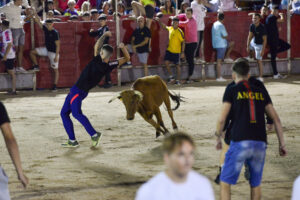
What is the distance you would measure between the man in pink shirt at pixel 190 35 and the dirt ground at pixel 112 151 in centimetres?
225

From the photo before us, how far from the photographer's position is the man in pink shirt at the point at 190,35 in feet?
60.8

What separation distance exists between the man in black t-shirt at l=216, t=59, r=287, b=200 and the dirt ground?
1328 millimetres

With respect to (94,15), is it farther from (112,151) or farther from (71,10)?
(112,151)

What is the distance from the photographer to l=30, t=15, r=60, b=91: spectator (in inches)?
683

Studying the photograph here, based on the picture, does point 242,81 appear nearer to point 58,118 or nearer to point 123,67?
point 58,118

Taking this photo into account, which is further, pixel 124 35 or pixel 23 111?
pixel 124 35

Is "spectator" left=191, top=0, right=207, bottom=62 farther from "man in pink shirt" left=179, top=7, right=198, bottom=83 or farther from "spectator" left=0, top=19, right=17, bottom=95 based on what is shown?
"spectator" left=0, top=19, right=17, bottom=95

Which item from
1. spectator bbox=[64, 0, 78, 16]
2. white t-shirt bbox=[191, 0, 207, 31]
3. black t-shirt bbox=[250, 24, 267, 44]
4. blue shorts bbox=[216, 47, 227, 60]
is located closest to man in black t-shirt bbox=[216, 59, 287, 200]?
black t-shirt bbox=[250, 24, 267, 44]

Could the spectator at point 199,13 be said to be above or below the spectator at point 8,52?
above

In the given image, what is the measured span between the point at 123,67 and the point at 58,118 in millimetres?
5654

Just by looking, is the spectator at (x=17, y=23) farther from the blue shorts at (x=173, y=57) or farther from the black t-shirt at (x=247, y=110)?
the black t-shirt at (x=247, y=110)

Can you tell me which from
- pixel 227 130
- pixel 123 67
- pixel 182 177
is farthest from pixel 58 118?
pixel 182 177

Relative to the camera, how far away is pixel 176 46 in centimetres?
1889

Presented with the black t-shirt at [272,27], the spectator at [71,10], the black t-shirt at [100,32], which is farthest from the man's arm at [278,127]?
the black t-shirt at [272,27]
